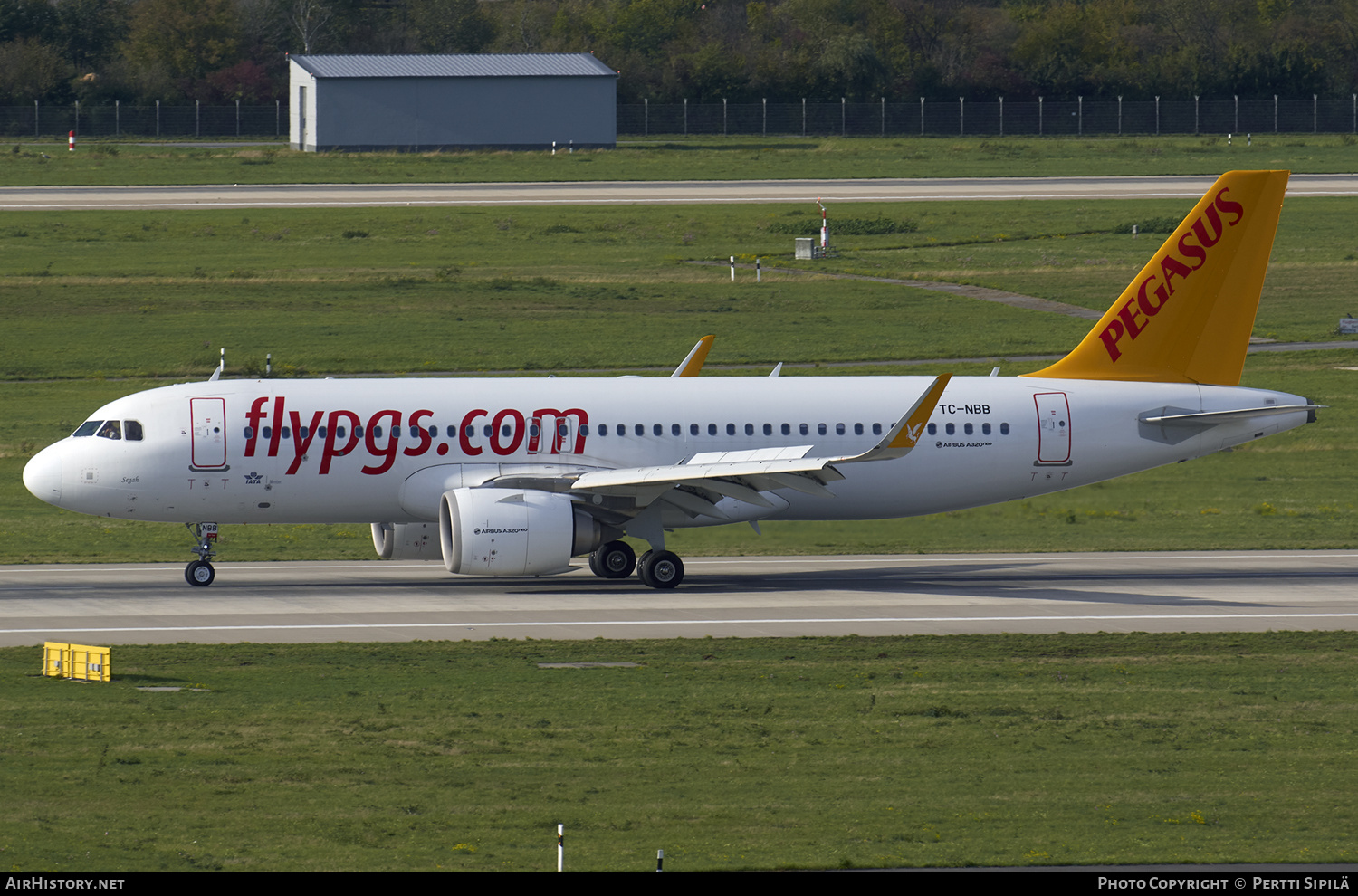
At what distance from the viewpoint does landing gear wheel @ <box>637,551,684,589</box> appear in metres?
38.7

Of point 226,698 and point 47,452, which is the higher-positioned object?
point 47,452

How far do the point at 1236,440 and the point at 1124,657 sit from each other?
1184 centimetres

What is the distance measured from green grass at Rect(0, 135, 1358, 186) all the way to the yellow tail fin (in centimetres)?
7041

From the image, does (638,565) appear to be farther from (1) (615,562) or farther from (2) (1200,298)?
(2) (1200,298)

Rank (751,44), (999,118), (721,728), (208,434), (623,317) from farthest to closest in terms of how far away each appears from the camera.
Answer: (751,44) < (999,118) < (623,317) < (208,434) < (721,728)

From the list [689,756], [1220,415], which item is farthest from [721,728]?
[1220,415]

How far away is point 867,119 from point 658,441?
106626 mm

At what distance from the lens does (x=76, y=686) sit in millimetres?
27453

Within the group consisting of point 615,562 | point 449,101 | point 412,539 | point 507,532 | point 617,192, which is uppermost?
point 449,101

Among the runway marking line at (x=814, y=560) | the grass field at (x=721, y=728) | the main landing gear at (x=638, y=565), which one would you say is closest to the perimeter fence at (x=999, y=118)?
the grass field at (x=721, y=728)

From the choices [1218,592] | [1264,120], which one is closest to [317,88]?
[1264,120]

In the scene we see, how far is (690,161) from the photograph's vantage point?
121m

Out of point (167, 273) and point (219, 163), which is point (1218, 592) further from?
point (219, 163)
